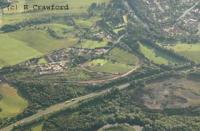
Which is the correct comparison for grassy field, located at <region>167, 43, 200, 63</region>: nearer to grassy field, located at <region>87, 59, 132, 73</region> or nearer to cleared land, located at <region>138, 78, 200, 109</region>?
cleared land, located at <region>138, 78, 200, 109</region>

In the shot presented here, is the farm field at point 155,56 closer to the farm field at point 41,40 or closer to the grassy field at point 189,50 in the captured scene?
the grassy field at point 189,50

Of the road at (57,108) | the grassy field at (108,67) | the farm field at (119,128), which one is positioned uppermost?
the grassy field at (108,67)

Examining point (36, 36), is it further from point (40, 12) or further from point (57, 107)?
point (57, 107)

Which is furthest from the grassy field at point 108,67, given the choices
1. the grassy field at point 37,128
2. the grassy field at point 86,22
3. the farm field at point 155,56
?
the grassy field at point 37,128

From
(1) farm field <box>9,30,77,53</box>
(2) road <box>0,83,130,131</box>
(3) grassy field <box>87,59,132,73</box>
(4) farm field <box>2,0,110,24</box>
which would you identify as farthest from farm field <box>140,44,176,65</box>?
(4) farm field <box>2,0,110,24</box>

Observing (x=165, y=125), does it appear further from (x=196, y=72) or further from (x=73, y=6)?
(x=73, y=6)
